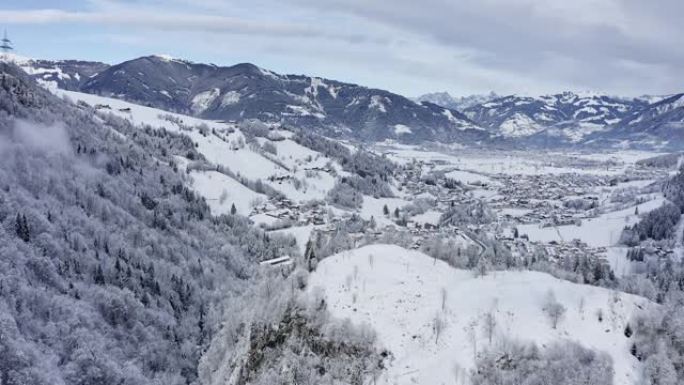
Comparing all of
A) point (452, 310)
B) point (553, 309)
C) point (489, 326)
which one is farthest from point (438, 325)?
point (553, 309)

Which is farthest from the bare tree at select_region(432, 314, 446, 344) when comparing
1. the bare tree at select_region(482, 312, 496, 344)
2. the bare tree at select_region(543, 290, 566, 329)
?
the bare tree at select_region(543, 290, 566, 329)

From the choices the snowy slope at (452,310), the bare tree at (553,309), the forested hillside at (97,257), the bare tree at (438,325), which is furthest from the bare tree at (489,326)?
the forested hillside at (97,257)

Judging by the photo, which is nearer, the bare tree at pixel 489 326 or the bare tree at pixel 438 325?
the bare tree at pixel 489 326

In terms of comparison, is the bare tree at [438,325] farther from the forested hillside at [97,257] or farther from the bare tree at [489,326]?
the forested hillside at [97,257]

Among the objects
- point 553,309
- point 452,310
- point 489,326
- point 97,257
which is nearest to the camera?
point 489,326

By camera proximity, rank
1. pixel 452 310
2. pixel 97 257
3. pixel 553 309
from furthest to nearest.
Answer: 1. pixel 97 257
2. pixel 452 310
3. pixel 553 309

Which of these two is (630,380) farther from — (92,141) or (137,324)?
(92,141)

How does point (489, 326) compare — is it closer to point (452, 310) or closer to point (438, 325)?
point (438, 325)

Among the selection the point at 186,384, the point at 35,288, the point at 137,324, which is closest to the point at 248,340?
the point at 186,384
